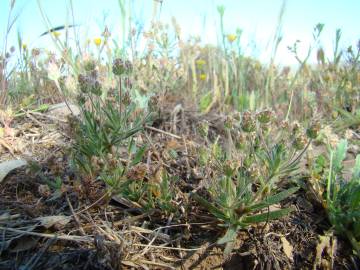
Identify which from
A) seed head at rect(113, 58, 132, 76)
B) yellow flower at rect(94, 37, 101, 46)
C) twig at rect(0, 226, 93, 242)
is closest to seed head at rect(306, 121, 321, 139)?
seed head at rect(113, 58, 132, 76)

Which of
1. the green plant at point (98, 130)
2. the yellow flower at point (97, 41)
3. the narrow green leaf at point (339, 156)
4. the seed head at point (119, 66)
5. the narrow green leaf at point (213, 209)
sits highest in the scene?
the yellow flower at point (97, 41)

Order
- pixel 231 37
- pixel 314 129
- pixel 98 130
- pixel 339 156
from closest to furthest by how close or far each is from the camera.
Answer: pixel 314 129
pixel 98 130
pixel 339 156
pixel 231 37

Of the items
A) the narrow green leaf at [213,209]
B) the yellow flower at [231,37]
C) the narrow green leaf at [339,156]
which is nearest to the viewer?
the narrow green leaf at [213,209]

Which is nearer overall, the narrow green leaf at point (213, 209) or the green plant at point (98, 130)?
the narrow green leaf at point (213, 209)

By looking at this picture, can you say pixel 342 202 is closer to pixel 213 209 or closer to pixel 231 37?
pixel 213 209

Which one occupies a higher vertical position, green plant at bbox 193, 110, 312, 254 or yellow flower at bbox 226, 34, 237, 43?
yellow flower at bbox 226, 34, 237, 43

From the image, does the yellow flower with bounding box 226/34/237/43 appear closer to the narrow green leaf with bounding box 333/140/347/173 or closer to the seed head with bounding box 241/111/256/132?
the narrow green leaf with bounding box 333/140/347/173

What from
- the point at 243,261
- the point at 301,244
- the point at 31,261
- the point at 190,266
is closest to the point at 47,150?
the point at 31,261

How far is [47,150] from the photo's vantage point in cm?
201

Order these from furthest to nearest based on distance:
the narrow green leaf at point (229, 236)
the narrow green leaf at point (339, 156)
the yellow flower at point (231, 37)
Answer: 1. the yellow flower at point (231, 37)
2. the narrow green leaf at point (339, 156)
3. the narrow green leaf at point (229, 236)

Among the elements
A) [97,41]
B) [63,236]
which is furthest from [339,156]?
[97,41]

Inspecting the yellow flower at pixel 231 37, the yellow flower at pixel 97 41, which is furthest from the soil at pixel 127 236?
the yellow flower at pixel 231 37

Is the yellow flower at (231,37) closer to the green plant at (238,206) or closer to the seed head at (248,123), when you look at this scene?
the seed head at (248,123)

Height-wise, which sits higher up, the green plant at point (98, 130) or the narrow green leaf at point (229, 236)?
the green plant at point (98, 130)
